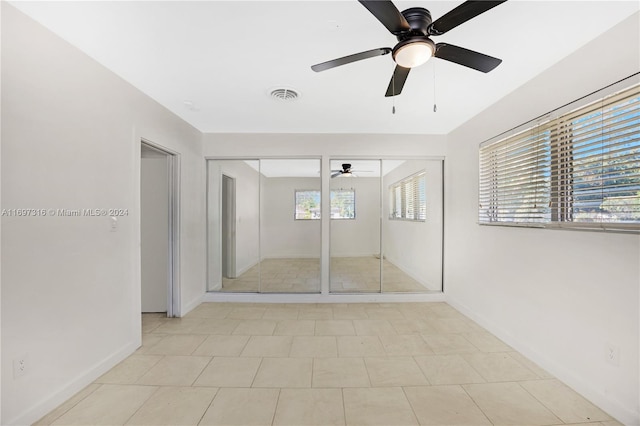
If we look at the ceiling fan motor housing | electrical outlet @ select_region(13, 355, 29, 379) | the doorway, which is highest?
the ceiling fan motor housing

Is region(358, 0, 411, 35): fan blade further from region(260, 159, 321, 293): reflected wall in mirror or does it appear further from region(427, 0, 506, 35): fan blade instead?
region(260, 159, 321, 293): reflected wall in mirror

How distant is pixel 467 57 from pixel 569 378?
8.41ft

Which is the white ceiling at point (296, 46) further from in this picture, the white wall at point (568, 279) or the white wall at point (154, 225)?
the white wall at point (154, 225)

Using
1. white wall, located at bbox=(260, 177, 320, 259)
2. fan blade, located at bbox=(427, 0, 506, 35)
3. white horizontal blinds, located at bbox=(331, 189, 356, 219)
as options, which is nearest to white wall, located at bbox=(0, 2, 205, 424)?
white wall, located at bbox=(260, 177, 320, 259)

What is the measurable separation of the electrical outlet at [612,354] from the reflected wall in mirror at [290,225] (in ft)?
10.1

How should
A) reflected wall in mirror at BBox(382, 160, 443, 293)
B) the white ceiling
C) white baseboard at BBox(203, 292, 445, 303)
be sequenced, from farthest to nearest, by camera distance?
reflected wall in mirror at BBox(382, 160, 443, 293), white baseboard at BBox(203, 292, 445, 303), the white ceiling

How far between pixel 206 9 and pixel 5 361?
8.02ft

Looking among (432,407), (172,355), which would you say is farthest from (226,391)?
(432,407)

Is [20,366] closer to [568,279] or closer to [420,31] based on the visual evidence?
[420,31]

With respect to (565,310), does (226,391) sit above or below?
below

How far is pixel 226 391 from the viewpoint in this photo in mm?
1995

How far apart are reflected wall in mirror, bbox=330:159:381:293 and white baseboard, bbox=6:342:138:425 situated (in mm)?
2693

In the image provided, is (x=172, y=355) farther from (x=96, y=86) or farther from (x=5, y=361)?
(x=96, y=86)

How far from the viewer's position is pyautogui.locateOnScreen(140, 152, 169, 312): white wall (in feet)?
11.5
